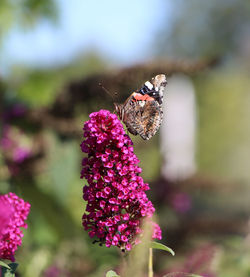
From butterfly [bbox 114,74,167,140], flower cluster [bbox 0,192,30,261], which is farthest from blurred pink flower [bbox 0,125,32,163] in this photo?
flower cluster [bbox 0,192,30,261]

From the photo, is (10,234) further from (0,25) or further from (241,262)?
(0,25)

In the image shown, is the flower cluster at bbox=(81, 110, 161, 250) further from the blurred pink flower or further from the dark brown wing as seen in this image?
the blurred pink flower

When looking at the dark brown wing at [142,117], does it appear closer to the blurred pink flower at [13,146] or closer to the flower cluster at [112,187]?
the flower cluster at [112,187]

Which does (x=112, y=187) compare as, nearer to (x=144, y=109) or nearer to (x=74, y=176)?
(x=144, y=109)

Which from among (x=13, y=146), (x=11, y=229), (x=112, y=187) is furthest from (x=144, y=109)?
(x=13, y=146)

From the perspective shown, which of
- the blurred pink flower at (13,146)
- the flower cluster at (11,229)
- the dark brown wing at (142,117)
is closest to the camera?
the flower cluster at (11,229)

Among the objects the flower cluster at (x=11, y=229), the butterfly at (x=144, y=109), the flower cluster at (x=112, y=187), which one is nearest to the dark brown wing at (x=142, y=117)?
the butterfly at (x=144, y=109)
